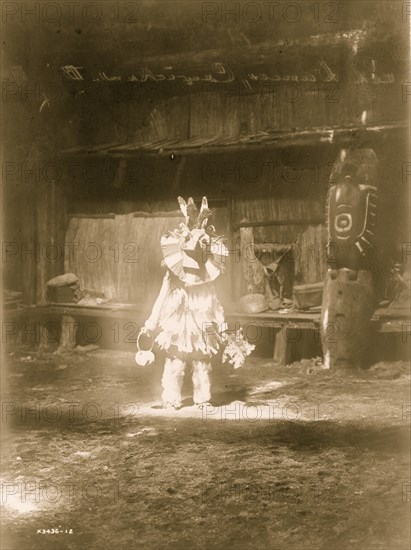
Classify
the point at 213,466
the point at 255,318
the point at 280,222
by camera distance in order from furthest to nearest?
the point at 280,222, the point at 255,318, the point at 213,466

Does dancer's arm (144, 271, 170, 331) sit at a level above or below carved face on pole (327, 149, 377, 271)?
below

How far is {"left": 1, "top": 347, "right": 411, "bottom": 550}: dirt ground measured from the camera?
4.08 meters

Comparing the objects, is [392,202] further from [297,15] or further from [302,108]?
[297,15]

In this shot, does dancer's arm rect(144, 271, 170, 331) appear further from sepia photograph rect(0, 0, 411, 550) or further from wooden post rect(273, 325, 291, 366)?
wooden post rect(273, 325, 291, 366)

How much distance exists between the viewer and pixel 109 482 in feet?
16.4

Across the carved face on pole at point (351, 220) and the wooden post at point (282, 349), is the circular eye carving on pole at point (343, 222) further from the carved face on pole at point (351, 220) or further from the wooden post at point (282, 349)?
the wooden post at point (282, 349)

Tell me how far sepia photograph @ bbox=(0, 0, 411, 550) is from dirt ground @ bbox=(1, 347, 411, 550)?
0.05 meters

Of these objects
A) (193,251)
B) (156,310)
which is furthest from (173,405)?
(193,251)

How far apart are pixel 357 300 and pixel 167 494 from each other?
529cm

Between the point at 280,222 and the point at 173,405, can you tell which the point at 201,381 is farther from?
the point at 280,222

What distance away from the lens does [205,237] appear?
7.02m

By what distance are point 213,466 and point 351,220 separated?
501 cm

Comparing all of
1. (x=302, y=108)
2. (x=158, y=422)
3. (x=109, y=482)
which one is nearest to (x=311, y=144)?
(x=302, y=108)

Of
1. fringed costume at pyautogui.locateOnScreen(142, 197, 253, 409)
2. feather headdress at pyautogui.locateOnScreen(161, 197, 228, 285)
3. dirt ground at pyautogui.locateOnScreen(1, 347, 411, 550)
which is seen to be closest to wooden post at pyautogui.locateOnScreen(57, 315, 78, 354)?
dirt ground at pyautogui.locateOnScreen(1, 347, 411, 550)
